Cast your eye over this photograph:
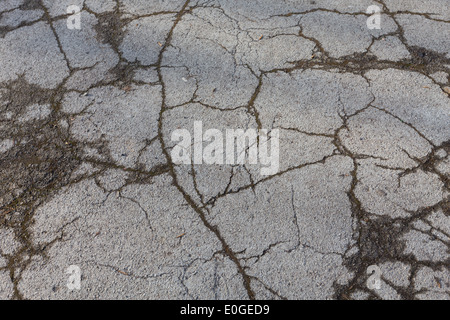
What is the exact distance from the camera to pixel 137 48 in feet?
10.5

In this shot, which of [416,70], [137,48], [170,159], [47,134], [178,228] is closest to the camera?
[178,228]

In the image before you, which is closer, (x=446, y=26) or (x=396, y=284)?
(x=396, y=284)

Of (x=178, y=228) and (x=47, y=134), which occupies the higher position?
(x=47, y=134)

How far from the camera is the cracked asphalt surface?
2.05 m

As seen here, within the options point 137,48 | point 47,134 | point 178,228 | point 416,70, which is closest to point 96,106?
point 47,134

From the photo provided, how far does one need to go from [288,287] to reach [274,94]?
1.47m

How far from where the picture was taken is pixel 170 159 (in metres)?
2.50

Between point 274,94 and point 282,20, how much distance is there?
3.24ft

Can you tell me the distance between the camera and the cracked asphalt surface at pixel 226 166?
2047mm

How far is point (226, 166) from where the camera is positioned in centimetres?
245
